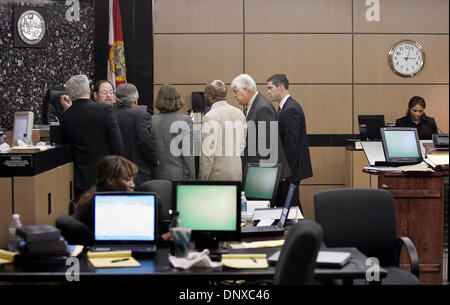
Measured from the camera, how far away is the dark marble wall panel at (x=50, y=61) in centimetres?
794

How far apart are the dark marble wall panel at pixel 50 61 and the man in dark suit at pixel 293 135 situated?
3.03 metres

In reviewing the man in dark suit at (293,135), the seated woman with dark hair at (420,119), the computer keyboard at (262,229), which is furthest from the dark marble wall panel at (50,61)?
the computer keyboard at (262,229)

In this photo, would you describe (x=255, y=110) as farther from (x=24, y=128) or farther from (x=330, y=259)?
(x=330, y=259)

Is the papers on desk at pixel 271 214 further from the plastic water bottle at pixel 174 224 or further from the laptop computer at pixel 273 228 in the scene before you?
the plastic water bottle at pixel 174 224

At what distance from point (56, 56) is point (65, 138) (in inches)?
142

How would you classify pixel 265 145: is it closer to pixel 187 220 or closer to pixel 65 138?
pixel 65 138

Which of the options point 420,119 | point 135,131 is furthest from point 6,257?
point 420,119

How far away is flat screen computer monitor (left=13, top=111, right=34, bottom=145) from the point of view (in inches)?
173

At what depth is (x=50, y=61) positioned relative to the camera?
797 cm

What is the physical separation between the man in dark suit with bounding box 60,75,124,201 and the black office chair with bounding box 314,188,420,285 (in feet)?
5.68

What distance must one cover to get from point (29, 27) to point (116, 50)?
1236 mm

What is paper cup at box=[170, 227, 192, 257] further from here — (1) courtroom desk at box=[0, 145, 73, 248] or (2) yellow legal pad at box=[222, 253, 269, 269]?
(1) courtroom desk at box=[0, 145, 73, 248]

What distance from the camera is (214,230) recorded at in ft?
10.6
